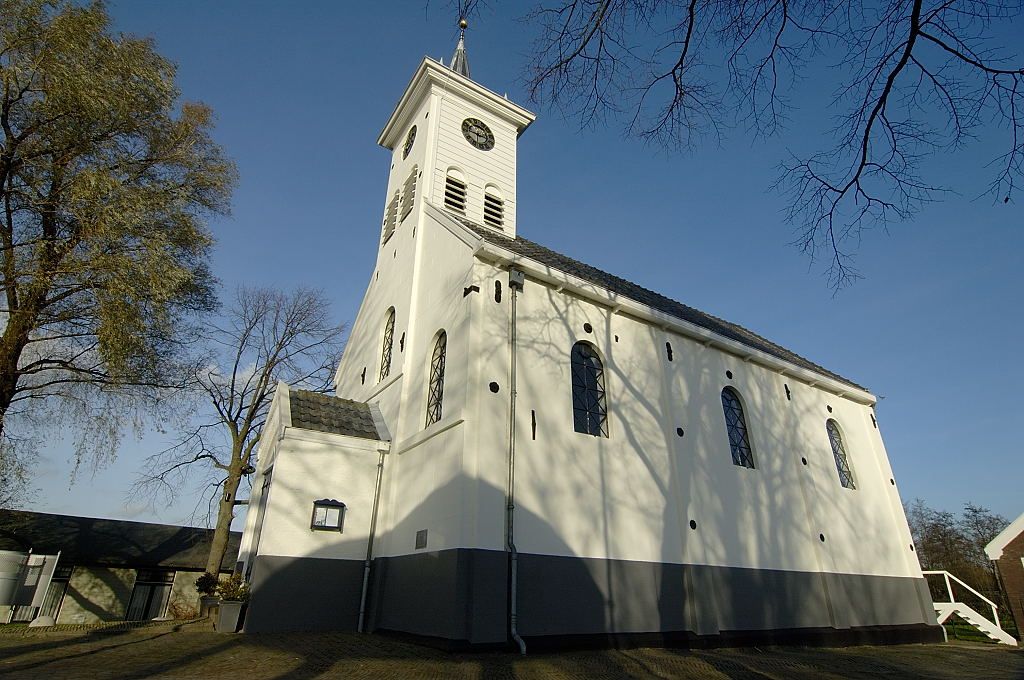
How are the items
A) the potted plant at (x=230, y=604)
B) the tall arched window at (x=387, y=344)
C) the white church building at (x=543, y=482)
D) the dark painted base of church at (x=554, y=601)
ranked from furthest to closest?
the tall arched window at (x=387, y=344)
the potted plant at (x=230, y=604)
the white church building at (x=543, y=482)
the dark painted base of church at (x=554, y=601)

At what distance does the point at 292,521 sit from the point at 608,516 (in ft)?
20.2

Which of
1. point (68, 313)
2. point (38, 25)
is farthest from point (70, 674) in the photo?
point (38, 25)

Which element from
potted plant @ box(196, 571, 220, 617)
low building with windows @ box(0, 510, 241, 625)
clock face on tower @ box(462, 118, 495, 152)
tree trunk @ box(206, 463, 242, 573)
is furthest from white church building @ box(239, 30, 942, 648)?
low building with windows @ box(0, 510, 241, 625)

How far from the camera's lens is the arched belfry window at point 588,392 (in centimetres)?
1102

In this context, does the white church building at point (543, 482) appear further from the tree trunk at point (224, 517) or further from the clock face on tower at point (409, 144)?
the tree trunk at point (224, 517)

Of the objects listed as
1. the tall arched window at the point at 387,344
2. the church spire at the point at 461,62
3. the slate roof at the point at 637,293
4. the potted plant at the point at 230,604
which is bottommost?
the potted plant at the point at 230,604

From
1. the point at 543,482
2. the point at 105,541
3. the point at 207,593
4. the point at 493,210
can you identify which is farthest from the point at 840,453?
the point at 105,541

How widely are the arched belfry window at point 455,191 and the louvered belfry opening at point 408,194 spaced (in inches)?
37.4

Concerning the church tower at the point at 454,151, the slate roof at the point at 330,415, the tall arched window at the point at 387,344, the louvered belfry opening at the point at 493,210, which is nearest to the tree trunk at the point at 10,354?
the slate roof at the point at 330,415

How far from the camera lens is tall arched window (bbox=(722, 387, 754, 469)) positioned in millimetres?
13562

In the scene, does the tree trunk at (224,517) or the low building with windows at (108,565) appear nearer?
the tree trunk at (224,517)

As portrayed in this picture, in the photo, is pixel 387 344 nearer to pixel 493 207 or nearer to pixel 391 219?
pixel 391 219

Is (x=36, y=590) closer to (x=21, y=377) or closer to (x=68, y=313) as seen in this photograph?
(x=21, y=377)

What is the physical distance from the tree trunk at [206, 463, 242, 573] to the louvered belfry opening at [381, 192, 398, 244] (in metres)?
10.1
